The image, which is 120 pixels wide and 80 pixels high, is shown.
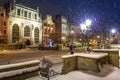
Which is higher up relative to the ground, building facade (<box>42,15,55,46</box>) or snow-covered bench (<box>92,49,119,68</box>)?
building facade (<box>42,15,55,46</box>)

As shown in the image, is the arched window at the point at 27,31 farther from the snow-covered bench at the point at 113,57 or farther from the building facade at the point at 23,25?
the snow-covered bench at the point at 113,57

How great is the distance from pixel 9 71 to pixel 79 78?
13.6 feet

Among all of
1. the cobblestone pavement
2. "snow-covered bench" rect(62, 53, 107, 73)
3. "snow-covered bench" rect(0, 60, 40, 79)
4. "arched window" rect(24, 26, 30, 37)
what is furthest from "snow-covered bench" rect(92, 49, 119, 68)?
"arched window" rect(24, 26, 30, 37)

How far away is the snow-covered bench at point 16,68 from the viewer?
657 centimetres

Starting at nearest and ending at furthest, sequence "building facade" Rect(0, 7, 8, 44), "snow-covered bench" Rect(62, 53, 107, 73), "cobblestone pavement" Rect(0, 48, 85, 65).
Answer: "snow-covered bench" Rect(62, 53, 107, 73), "cobblestone pavement" Rect(0, 48, 85, 65), "building facade" Rect(0, 7, 8, 44)

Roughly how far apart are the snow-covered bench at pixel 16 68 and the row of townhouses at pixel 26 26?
2817cm

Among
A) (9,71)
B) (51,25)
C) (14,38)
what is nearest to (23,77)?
(9,71)

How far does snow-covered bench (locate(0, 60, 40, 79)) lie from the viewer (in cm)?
657

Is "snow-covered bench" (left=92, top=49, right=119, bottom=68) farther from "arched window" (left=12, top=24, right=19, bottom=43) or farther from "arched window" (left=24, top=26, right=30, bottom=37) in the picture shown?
"arched window" (left=24, top=26, right=30, bottom=37)

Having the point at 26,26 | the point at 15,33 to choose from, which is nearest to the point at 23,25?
the point at 26,26

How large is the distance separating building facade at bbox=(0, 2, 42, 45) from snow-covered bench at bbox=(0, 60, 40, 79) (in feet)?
93.8

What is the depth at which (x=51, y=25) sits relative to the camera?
4912 centimetres

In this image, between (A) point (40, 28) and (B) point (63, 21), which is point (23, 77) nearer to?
(A) point (40, 28)

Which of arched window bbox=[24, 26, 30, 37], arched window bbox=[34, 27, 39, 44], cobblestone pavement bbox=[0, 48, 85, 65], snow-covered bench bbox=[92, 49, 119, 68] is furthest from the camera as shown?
arched window bbox=[34, 27, 39, 44]
